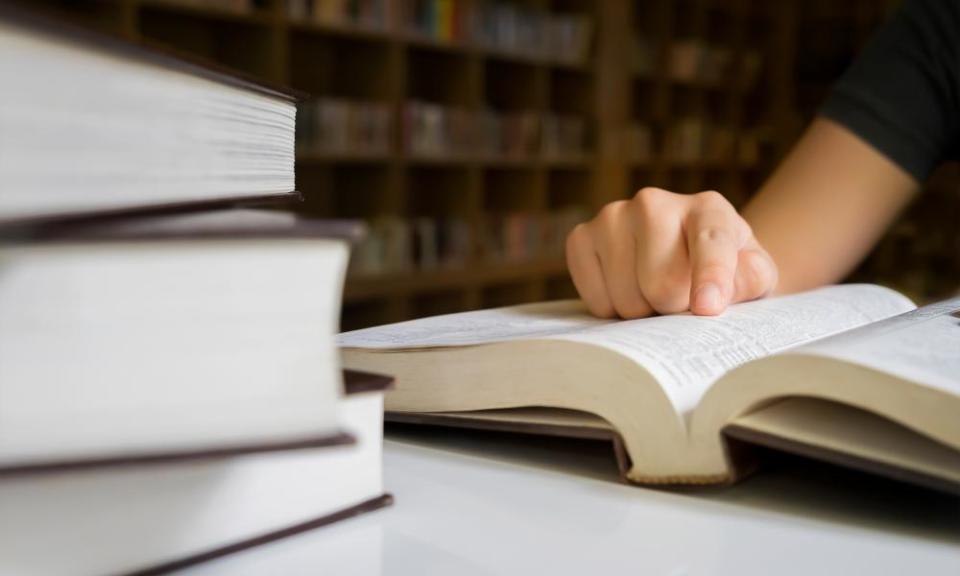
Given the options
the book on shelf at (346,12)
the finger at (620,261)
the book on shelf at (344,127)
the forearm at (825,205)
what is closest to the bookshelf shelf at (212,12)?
the book on shelf at (346,12)

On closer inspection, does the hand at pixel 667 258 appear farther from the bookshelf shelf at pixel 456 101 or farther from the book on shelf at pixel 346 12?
the book on shelf at pixel 346 12

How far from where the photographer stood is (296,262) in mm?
318

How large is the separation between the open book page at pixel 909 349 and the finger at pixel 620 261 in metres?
0.18

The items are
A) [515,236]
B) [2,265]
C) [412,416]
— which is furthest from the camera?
[515,236]

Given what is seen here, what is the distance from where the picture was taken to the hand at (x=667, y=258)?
0.61 meters

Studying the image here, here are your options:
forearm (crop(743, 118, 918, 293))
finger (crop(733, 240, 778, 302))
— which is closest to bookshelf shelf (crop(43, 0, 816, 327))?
forearm (crop(743, 118, 918, 293))

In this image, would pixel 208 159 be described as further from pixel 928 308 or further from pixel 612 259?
pixel 928 308

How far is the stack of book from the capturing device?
Result: 0.94 feet

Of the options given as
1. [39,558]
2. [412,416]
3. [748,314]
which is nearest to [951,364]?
[748,314]

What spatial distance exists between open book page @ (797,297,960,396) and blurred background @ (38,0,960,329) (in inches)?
97.2

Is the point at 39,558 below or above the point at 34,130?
below

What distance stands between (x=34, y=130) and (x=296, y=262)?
0.09 m

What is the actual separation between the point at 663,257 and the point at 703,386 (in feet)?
0.56

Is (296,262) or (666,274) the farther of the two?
(666,274)
